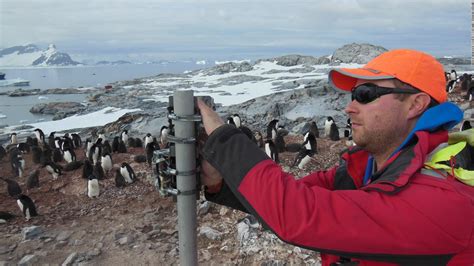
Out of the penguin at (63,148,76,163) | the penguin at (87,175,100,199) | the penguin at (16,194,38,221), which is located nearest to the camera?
the penguin at (16,194,38,221)

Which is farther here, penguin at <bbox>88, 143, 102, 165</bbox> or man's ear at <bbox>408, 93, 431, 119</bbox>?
penguin at <bbox>88, 143, 102, 165</bbox>

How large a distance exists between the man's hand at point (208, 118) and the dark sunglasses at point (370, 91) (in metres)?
0.65

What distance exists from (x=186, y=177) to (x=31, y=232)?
664 centimetres

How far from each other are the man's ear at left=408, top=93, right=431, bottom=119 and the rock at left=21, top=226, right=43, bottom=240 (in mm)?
7147

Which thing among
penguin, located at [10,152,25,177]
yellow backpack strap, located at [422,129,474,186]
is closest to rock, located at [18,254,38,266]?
yellow backpack strap, located at [422,129,474,186]

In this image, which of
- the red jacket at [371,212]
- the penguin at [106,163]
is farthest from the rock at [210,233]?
the penguin at [106,163]

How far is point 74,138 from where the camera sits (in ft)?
60.4

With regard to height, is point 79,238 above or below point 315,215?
below

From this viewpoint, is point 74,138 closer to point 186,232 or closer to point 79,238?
point 79,238

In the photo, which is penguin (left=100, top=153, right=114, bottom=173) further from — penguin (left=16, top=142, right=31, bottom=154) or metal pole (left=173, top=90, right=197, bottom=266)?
metal pole (left=173, top=90, right=197, bottom=266)

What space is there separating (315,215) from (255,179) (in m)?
0.25

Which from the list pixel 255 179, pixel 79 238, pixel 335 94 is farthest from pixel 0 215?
pixel 335 94

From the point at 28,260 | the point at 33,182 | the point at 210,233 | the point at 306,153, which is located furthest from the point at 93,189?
the point at 306,153

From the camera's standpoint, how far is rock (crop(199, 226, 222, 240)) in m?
6.94
